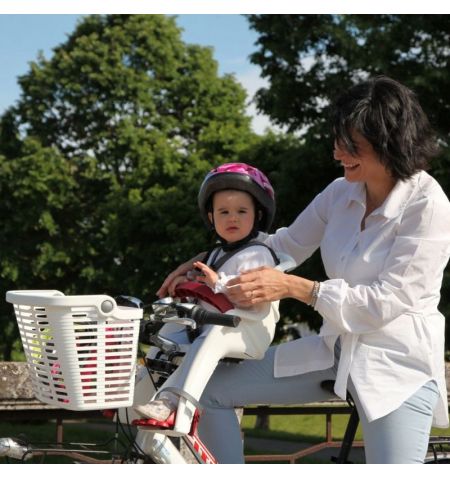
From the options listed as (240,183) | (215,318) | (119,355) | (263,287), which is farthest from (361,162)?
(119,355)

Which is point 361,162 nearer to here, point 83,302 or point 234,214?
point 234,214

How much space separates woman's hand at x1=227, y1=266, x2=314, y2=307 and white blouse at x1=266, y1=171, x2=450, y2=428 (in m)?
0.09

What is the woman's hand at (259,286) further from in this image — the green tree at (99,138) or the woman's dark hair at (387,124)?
the green tree at (99,138)

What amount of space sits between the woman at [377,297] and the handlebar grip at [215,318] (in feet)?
0.37

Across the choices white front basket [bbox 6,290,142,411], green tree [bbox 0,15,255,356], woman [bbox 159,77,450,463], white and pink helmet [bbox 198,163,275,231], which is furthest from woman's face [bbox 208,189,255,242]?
green tree [bbox 0,15,255,356]

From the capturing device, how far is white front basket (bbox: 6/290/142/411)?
8.70 ft

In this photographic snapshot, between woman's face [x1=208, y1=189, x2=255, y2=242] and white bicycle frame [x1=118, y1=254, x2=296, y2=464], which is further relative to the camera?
woman's face [x1=208, y1=189, x2=255, y2=242]

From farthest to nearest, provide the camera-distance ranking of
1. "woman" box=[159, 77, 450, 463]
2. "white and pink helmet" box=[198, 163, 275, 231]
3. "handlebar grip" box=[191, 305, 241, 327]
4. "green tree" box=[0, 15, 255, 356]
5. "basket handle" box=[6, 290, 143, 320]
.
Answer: "green tree" box=[0, 15, 255, 356], "white and pink helmet" box=[198, 163, 275, 231], "woman" box=[159, 77, 450, 463], "handlebar grip" box=[191, 305, 241, 327], "basket handle" box=[6, 290, 143, 320]

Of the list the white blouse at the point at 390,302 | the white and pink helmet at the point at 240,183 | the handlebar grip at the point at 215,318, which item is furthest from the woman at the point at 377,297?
the white and pink helmet at the point at 240,183

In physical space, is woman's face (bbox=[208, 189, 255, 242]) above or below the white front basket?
above

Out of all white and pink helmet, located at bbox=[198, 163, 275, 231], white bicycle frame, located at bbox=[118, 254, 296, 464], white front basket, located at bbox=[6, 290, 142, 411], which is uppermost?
white and pink helmet, located at bbox=[198, 163, 275, 231]

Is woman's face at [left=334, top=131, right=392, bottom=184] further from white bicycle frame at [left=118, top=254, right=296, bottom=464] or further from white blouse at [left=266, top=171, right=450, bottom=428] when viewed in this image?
white bicycle frame at [left=118, top=254, right=296, bottom=464]

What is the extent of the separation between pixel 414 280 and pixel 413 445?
483mm

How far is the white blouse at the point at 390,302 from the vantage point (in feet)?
9.86
